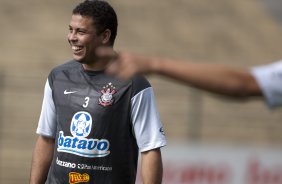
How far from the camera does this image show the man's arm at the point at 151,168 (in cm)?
495

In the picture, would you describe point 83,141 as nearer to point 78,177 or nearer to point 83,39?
point 78,177

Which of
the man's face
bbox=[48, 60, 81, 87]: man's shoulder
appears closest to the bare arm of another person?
the man's face

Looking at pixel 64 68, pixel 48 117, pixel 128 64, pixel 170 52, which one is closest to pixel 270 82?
pixel 128 64

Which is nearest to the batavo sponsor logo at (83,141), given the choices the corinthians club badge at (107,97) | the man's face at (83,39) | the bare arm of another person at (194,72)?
the corinthians club badge at (107,97)

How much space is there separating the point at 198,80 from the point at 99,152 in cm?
238

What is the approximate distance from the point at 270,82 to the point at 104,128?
2.33 m

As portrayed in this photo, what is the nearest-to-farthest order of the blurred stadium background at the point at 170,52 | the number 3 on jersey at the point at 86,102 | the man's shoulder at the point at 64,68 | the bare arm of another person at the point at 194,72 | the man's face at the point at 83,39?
the bare arm of another person at the point at 194,72 → the man's face at the point at 83,39 → the number 3 on jersey at the point at 86,102 → the man's shoulder at the point at 64,68 → the blurred stadium background at the point at 170,52

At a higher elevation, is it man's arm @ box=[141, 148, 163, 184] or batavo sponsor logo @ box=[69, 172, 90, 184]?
man's arm @ box=[141, 148, 163, 184]

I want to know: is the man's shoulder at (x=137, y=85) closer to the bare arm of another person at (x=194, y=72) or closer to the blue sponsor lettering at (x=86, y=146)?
the blue sponsor lettering at (x=86, y=146)

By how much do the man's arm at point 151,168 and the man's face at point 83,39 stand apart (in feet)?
2.14

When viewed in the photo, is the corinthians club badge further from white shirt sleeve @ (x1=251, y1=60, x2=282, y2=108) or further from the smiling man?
white shirt sleeve @ (x1=251, y1=60, x2=282, y2=108)

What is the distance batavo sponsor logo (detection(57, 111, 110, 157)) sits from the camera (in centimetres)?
498

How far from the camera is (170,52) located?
1705cm

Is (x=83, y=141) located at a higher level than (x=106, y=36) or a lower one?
lower
